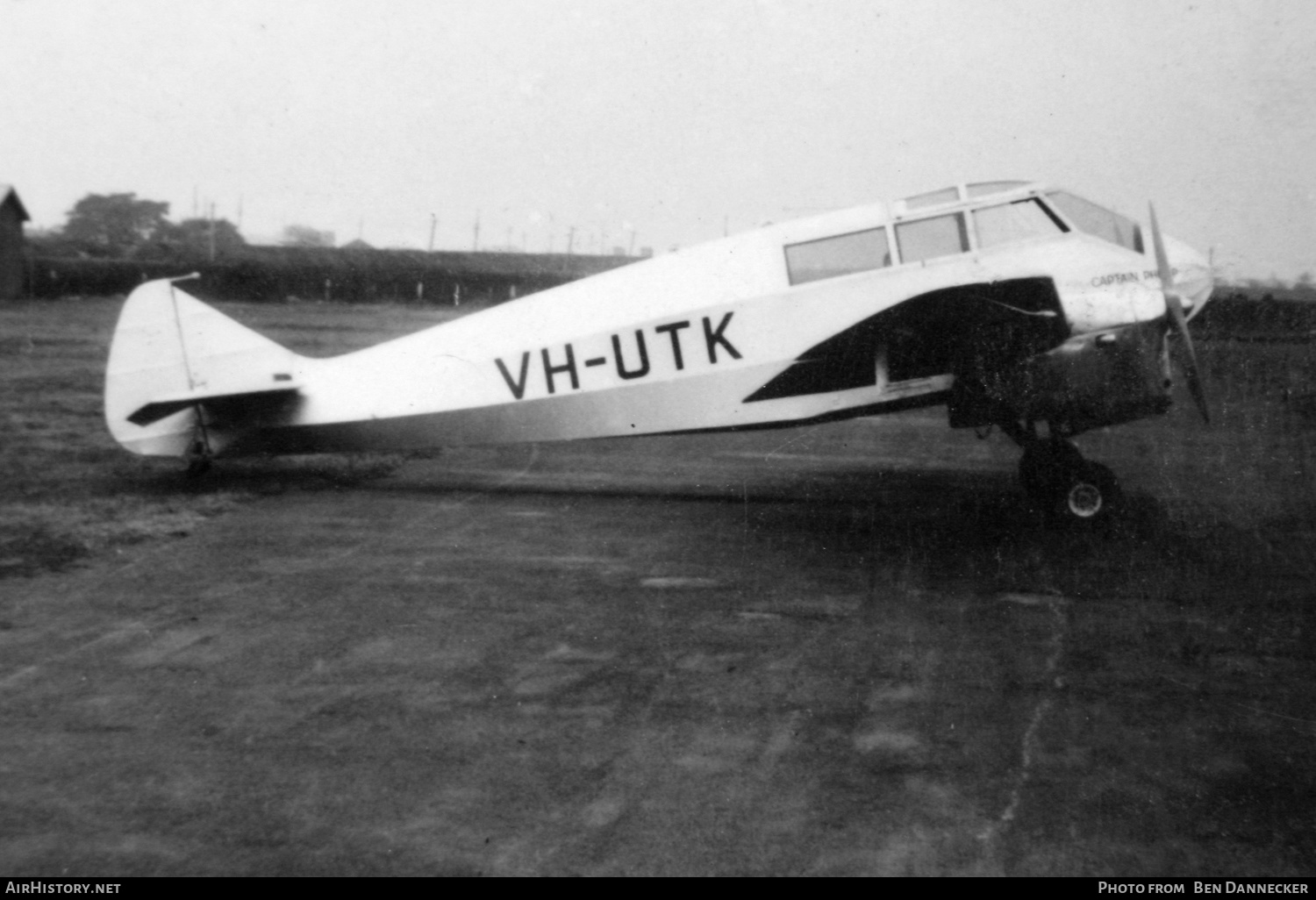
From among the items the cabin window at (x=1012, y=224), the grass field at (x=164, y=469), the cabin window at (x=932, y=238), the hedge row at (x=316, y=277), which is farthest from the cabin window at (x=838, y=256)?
the hedge row at (x=316, y=277)

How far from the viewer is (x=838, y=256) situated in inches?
377

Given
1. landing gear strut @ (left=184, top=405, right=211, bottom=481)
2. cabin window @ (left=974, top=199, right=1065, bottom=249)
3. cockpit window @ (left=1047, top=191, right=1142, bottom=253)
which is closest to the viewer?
cabin window @ (left=974, top=199, right=1065, bottom=249)

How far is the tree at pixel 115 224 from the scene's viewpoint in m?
49.0

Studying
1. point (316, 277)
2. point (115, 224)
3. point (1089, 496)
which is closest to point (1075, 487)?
point (1089, 496)

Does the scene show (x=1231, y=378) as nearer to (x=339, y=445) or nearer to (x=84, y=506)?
(x=339, y=445)

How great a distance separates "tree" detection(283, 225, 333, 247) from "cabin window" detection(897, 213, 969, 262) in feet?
167

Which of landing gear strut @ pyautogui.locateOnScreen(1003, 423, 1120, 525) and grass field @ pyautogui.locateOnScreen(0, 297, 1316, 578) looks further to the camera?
landing gear strut @ pyautogui.locateOnScreen(1003, 423, 1120, 525)

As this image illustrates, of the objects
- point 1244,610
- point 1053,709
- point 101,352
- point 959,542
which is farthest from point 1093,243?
point 101,352

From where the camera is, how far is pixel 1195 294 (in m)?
9.74

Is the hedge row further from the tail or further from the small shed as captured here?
the tail

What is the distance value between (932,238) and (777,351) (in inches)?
65.7

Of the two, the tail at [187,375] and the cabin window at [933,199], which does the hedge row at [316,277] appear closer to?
the tail at [187,375]

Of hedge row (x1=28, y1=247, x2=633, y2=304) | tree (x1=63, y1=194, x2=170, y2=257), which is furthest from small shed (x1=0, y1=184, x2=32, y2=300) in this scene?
tree (x1=63, y1=194, x2=170, y2=257)

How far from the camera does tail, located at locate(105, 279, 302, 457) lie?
10.4m
